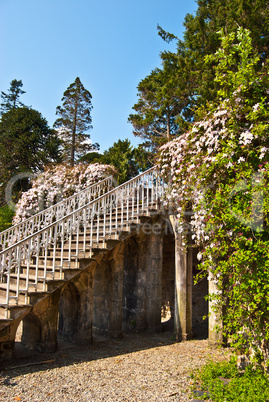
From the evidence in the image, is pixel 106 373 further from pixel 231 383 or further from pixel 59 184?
pixel 59 184

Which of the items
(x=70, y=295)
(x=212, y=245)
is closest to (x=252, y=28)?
(x=212, y=245)

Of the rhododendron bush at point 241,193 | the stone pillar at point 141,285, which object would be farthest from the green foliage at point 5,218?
the rhododendron bush at point 241,193

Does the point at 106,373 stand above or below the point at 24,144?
below

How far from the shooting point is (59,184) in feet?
42.6

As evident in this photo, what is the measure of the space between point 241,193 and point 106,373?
4.12 metres

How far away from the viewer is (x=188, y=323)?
27.9ft

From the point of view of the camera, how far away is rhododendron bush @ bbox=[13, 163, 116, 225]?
1227 cm

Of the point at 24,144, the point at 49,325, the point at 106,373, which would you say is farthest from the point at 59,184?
the point at 24,144

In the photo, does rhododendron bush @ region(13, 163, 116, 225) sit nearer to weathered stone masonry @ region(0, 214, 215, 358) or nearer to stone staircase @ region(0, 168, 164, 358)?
stone staircase @ region(0, 168, 164, 358)

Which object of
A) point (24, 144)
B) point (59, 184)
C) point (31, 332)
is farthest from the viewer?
point (24, 144)

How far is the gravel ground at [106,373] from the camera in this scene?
183 inches

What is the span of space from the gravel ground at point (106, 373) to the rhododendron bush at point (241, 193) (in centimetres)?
144

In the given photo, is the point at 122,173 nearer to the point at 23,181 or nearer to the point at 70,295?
the point at 23,181

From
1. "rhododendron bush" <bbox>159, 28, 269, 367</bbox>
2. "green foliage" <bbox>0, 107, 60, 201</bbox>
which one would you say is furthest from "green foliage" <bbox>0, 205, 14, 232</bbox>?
"rhododendron bush" <bbox>159, 28, 269, 367</bbox>
